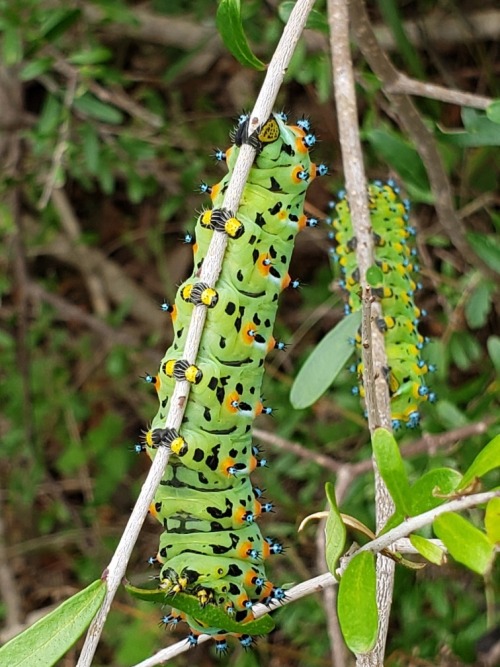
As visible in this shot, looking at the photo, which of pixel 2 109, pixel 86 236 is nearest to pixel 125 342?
pixel 86 236

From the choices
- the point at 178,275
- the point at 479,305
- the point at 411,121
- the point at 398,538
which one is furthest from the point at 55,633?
the point at 178,275

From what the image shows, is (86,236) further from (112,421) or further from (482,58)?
(482,58)

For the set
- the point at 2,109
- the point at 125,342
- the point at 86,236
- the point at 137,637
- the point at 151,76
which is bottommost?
the point at 137,637

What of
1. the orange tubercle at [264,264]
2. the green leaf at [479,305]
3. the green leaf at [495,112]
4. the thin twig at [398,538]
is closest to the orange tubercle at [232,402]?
the orange tubercle at [264,264]

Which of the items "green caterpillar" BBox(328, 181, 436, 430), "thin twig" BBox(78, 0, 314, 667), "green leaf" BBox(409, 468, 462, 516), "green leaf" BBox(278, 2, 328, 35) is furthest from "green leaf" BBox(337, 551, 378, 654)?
"green leaf" BBox(278, 2, 328, 35)

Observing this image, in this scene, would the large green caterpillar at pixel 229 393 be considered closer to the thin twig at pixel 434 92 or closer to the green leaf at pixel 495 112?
the green leaf at pixel 495 112

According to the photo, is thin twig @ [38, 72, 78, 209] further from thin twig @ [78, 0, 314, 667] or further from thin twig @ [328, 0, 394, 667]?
thin twig @ [78, 0, 314, 667]

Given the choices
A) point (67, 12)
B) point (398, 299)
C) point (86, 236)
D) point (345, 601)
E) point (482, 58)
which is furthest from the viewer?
point (86, 236)
